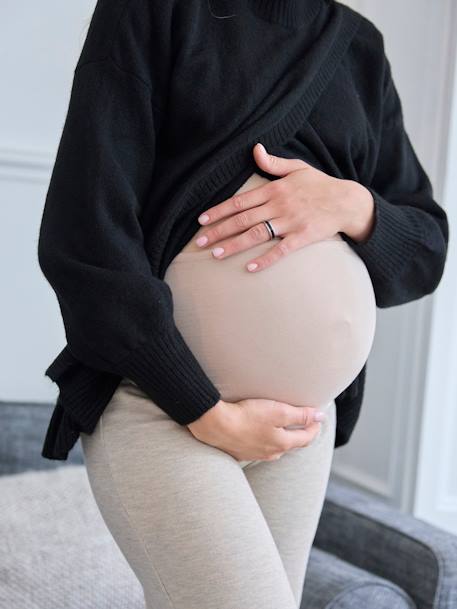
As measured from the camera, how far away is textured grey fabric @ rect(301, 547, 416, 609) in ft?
5.33

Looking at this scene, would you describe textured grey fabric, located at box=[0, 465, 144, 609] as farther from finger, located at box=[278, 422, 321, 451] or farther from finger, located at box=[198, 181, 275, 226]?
finger, located at box=[198, 181, 275, 226]

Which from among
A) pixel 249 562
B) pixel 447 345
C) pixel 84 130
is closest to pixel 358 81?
pixel 84 130

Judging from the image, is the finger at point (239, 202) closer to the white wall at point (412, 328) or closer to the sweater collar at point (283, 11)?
the sweater collar at point (283, 11)

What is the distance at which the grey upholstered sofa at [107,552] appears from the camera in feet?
5.13

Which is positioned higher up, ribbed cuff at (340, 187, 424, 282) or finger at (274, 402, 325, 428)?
ribbed cuff at (340, 187, 424, 282)

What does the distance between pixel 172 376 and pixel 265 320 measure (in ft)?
0.42

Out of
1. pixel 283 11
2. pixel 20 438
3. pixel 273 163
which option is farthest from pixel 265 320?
pixel 20 438

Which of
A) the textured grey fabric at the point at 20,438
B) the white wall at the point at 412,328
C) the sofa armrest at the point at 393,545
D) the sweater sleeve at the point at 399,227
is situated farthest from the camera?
the white wall at the point at 412,328

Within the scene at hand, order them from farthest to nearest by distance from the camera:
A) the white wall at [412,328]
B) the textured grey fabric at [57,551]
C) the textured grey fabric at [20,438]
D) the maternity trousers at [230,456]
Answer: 1. the white wall at [412,328]
2. the textured grey fabric at [20,438]
3. the textured grey fabric at [57,551]
4. the maternity trousers at [230,456]

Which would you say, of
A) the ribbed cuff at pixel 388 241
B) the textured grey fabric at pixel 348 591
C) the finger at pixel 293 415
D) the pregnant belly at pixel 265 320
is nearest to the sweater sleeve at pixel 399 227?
the ribbed cuff at pixel 388 241

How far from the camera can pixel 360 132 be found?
1.12m

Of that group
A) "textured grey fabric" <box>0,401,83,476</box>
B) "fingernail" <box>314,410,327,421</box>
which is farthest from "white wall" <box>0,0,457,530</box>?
"fingernail" <box>314,410,327,421</box>

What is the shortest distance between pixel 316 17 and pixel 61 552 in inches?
42.8

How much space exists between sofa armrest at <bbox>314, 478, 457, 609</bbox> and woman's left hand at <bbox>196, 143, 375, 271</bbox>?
0.91 meters
